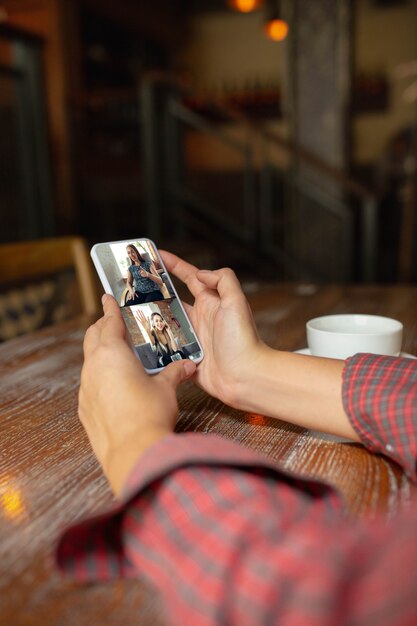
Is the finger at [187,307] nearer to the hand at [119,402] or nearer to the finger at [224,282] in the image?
the finger at [224,282]

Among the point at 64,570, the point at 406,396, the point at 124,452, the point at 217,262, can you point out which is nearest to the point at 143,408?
the point at 124,452

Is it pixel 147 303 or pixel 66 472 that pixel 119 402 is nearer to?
pixel 66 472

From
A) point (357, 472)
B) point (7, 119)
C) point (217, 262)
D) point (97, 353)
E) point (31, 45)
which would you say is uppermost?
point (31, 45)

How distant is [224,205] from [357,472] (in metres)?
4.45

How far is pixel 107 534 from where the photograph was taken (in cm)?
50

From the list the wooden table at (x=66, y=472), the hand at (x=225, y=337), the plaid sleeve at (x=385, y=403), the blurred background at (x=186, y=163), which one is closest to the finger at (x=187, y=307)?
the hand at (x=225, y=337)

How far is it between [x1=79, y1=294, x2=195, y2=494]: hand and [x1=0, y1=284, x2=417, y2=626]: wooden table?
54mm

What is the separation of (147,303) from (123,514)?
1.41 feet

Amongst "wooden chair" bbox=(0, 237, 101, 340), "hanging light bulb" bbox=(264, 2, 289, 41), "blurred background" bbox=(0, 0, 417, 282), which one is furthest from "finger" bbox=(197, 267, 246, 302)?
"hanging light bulb" bbox=(264, 2, 289, 41)

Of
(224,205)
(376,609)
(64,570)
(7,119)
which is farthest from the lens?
(224,205)

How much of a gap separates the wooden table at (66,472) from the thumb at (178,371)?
0.25 feet

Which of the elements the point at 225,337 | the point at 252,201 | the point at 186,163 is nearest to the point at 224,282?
the point at 225,337

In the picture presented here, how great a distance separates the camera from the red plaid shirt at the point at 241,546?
1.18 feet

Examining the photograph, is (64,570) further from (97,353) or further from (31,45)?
(31,45)
